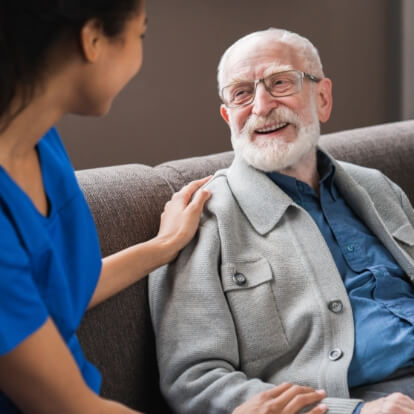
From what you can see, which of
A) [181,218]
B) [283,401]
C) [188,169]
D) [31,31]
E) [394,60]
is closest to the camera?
[31,31]

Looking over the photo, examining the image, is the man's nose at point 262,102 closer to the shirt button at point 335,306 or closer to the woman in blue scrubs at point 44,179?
the shirt button at point 335,306

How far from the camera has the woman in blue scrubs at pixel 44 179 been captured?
2.88ft

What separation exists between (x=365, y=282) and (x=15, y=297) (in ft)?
3.24

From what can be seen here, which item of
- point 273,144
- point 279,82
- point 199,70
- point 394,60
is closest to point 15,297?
point 273,144

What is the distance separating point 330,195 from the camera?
5.98ft

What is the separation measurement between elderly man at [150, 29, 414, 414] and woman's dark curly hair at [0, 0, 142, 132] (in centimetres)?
73

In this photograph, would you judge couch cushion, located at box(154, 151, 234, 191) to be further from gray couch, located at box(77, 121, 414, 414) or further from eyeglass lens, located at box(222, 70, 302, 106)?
eyeglass lens, located at box(222, 70, 302, 106)

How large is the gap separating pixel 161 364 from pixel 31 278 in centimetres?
65

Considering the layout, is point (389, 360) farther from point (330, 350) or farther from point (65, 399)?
point (65, 399)

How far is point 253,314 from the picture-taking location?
1.53m

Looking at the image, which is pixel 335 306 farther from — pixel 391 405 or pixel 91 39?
pixel 91 39

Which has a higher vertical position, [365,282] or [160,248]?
[160,248]

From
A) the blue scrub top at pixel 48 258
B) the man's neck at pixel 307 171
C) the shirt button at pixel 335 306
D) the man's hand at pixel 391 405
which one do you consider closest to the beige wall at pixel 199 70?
the man's neck at pixel 307 171

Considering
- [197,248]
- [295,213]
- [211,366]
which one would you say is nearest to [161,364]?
[211,366]
